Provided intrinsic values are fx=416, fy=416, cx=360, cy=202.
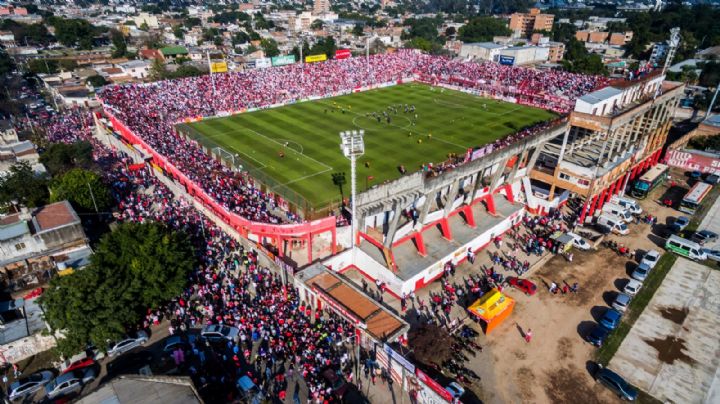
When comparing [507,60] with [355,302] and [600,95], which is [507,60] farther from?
[355,302]

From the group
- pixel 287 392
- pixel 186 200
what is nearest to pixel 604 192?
pixel 287 392

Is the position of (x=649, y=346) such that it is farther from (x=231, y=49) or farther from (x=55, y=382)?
(x=231, y=49)

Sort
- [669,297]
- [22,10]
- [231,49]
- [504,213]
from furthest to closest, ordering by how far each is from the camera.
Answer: [22,10]
[231,49]
[504,213]
[669,297]

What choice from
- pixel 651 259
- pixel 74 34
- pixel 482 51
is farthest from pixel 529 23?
pixel 651 259

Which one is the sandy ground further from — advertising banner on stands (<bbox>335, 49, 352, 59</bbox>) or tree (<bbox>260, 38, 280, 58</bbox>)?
tree (<bbox>260, 38, 280, 58</bbox>)

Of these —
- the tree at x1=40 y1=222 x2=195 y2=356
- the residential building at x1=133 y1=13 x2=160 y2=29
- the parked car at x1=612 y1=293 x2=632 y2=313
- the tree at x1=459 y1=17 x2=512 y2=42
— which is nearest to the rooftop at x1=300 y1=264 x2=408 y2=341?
the tree at x1=40 y1=222 x2=195 y2=356
